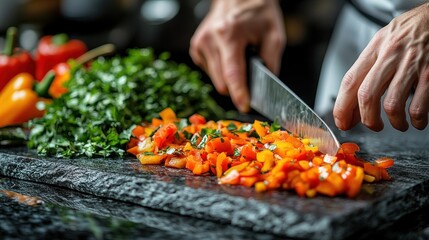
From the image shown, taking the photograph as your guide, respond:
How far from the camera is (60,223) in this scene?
4.10 ft

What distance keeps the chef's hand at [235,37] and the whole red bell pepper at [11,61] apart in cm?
65

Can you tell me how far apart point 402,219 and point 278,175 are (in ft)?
0.85

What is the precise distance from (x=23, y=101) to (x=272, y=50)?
83cm

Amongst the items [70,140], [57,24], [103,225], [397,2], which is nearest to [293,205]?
[103,225]

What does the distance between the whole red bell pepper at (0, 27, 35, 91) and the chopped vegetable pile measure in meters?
0.91

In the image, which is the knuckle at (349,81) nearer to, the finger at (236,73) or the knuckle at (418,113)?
the knuckle at (418,113)

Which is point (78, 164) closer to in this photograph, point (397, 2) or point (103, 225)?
point (103, 225)

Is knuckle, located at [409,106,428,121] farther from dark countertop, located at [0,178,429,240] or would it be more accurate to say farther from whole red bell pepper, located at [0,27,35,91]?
whole red bell pepper, located at [0,27,35,91]

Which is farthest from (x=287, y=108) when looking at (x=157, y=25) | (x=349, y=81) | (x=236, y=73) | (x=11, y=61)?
(x=157, y=25)

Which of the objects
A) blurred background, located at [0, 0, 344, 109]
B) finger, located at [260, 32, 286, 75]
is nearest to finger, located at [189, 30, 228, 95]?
finger, located at [260, 32, 286, 75]

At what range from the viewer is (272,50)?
231cm

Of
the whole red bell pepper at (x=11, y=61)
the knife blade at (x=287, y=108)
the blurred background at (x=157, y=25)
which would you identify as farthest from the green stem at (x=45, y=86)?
the blurred background at (x=157, y=25)

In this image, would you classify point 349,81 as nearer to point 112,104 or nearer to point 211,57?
point 112,104

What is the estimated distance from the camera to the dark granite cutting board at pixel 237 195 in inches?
45.4
